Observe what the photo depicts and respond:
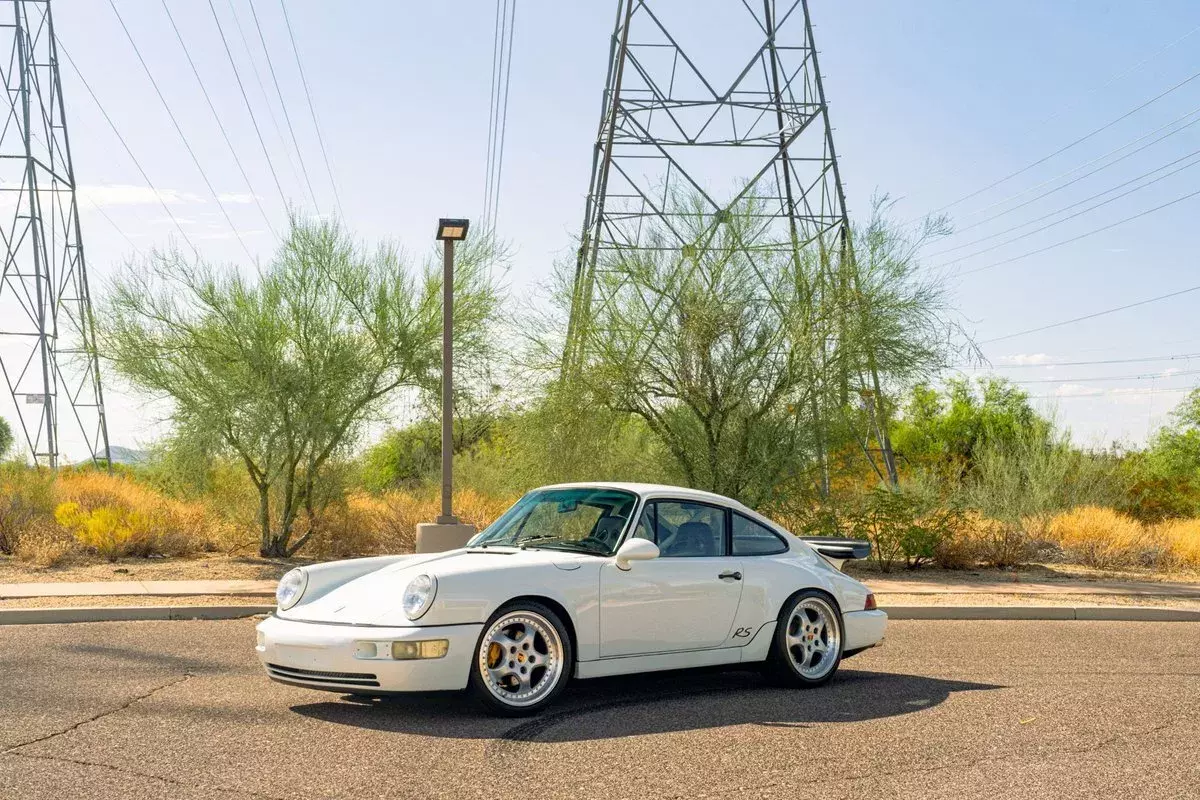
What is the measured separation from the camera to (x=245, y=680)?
29.7 feet

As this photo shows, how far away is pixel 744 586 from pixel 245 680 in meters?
3.60

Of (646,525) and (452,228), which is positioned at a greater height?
(452,228)

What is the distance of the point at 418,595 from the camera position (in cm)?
753

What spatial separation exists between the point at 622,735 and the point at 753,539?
2.39 metres

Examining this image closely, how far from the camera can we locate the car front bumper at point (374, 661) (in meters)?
7.34

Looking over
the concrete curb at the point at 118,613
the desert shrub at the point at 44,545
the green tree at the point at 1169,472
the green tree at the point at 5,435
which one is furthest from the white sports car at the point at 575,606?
the green tree at the point at 5,435

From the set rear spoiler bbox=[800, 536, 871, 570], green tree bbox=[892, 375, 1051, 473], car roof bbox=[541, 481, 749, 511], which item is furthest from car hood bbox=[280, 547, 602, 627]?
green tree bbox=[892, 375, 1051, 473]

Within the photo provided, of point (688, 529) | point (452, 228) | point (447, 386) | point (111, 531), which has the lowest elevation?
point (688, 529)

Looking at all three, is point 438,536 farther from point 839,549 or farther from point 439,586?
point 439,586

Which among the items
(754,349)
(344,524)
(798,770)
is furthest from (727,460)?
(798,770)

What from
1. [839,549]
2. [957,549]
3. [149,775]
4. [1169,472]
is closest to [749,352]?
[957,549]

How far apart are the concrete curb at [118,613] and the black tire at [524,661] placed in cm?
656

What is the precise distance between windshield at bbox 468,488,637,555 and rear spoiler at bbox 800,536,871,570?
186cm

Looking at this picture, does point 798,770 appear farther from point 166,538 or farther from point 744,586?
point 166,538
